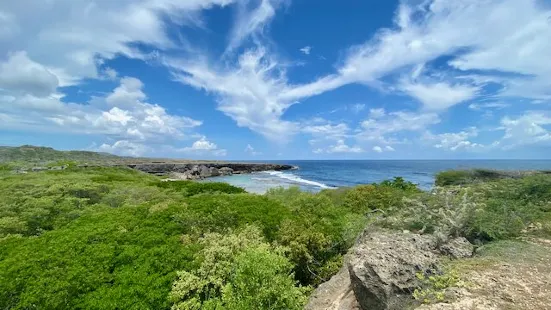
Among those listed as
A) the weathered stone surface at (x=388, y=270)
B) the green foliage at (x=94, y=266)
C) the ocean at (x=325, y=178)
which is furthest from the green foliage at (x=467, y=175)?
the green foliage at (x=94, y=266)

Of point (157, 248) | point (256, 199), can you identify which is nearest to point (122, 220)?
point (157, 248)

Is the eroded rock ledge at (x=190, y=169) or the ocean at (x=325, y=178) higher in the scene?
the eroded rock ledge at (x=190, y=169)

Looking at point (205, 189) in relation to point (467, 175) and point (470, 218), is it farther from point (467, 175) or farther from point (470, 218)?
point (467, 175)

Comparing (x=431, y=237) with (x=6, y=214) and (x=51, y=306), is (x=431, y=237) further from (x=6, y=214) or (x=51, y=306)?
(x=6, y=214)

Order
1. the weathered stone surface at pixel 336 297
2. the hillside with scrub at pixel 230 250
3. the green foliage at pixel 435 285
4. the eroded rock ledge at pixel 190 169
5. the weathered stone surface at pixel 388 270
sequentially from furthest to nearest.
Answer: the eroded rock ledge at pixel 190 169 < the hillside with scrub at pixel 230 250 < the weathered stone surface at pixel 336 297 < the weathered stone surface at pixel 388 270 < the green foliage at pixel 435 285

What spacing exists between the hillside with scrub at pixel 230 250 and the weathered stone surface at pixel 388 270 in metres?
0.22

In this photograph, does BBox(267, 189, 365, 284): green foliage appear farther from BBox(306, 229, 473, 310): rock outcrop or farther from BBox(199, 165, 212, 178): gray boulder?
BBox(199, 165, 212, 178): gray boulder

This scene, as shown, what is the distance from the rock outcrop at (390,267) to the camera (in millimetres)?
5773

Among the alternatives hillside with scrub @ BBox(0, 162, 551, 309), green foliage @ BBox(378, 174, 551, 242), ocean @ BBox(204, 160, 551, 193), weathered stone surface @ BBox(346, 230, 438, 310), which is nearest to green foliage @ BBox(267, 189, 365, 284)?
hillside with scrub @ BBox(0, 162, 551, 309)

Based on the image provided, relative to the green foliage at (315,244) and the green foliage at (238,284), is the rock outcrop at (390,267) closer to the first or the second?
the green foliage at (238,284)

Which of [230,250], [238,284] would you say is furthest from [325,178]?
[238,284]

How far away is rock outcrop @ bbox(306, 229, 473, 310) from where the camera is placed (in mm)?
5773

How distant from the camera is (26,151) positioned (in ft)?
300

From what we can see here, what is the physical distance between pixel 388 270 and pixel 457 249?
2337mm
